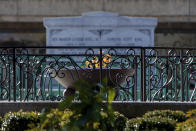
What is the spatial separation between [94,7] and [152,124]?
16691 mm

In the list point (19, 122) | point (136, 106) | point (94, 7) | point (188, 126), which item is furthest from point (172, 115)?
point (94, 7)

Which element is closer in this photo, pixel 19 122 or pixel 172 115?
pixel 19 122

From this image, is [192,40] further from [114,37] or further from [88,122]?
[88,122]

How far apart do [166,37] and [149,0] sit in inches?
94.5

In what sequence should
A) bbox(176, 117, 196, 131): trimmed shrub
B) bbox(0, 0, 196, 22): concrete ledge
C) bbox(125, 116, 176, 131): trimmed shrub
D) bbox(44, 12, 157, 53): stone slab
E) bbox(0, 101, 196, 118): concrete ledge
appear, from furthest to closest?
bbox(0, 0, 196, 22): concrete ledge → bbox(44, 12, 157, 53): stone slab → bbox(0, 101, 196, 118): concrete ledge → bbox(125, 116, 176, 131): trimmed shrub → bbox(176, 117, 196, 131): trimmed shrub

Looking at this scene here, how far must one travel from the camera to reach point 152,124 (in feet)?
17.5

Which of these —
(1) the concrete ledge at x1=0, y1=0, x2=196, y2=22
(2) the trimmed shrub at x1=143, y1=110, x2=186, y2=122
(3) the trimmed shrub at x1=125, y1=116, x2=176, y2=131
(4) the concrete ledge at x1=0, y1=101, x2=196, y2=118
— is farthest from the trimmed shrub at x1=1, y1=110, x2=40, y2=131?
(1) the concrete ledge at x1=0, y1=0, x2=196, y2=22

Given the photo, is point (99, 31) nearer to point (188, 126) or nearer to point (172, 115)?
point (172, 115)

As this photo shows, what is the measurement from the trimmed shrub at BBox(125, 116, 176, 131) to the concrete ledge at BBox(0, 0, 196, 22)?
16.4m

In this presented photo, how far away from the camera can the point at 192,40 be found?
22984 millimetres

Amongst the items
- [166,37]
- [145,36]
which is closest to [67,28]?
[145,36]

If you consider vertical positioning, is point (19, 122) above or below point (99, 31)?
below

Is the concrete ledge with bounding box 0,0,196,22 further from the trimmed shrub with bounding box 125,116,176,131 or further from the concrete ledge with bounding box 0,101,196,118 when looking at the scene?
the trimmed shrub with bounding box 125,116,176,131

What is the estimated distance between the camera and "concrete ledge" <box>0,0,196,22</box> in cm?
2144
